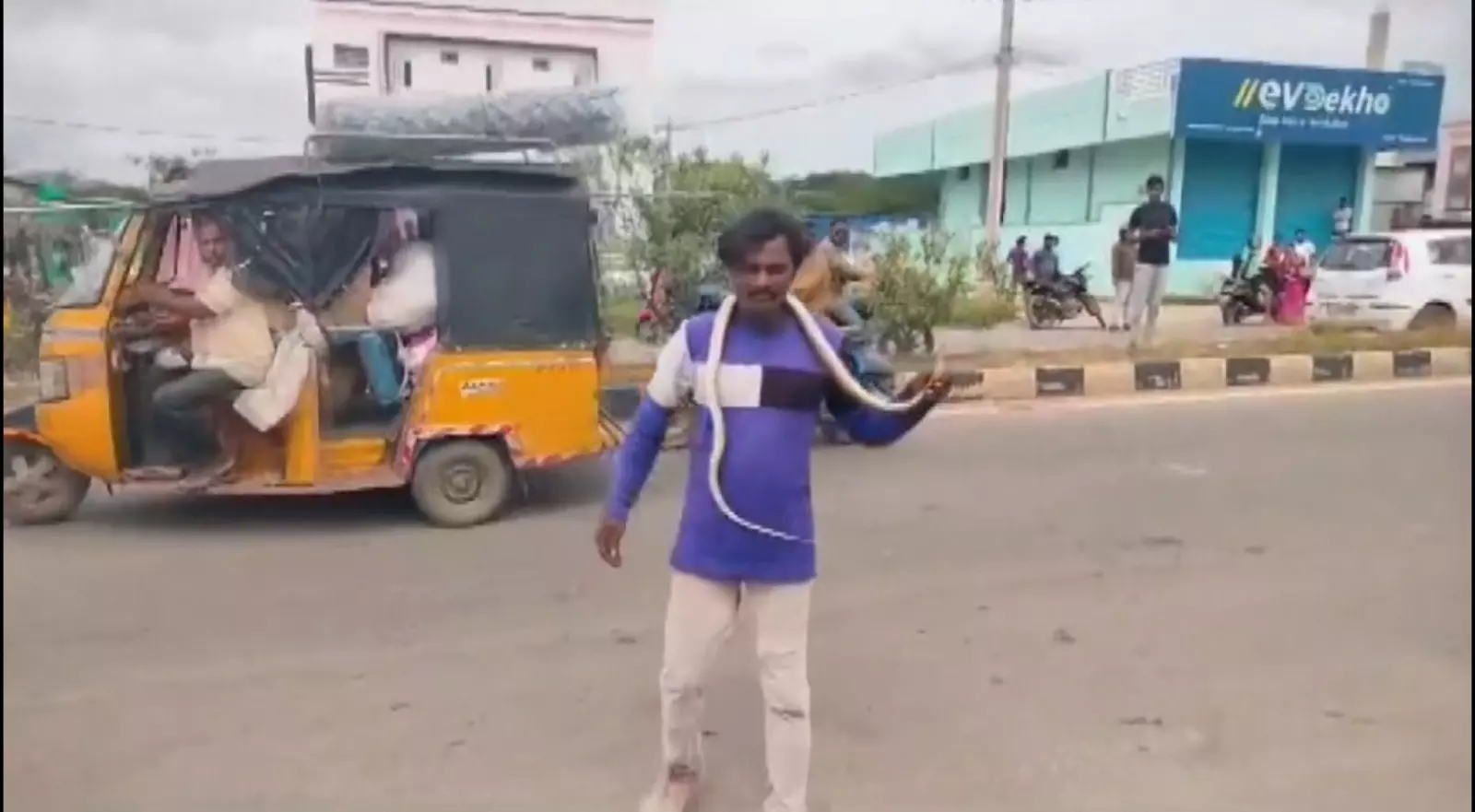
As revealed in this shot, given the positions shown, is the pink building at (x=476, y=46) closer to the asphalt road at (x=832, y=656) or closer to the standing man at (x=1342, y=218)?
the asphalt road at (x=832, y=656)

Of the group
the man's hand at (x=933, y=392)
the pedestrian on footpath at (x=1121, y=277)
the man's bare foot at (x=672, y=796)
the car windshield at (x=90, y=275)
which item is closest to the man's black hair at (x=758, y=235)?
the man's hand at (x=933, y=392)

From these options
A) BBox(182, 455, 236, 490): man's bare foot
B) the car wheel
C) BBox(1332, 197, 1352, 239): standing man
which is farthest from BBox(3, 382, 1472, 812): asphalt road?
BBox(1332, 197, 1352, 239): standing man

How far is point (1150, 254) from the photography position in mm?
11539

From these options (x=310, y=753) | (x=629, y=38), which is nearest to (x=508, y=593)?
(x=310, y=753)

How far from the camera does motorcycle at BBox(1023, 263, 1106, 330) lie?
15.2 m

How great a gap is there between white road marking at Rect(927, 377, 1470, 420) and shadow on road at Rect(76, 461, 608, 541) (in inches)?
129

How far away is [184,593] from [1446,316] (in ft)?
42.7

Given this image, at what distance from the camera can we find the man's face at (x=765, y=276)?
259 cm

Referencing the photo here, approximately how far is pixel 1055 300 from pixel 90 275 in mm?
11792

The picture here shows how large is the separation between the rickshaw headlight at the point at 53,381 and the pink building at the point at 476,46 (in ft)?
7.14

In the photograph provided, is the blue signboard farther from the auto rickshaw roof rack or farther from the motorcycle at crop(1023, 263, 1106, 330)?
the auto rickshaw roof rack

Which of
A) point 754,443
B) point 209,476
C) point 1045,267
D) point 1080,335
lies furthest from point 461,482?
point 1045,267

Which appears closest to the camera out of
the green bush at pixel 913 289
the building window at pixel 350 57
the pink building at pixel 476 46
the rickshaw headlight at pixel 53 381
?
the rickshaw headlight at pixel 53 381

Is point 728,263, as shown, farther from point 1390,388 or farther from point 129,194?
point 1390,388
